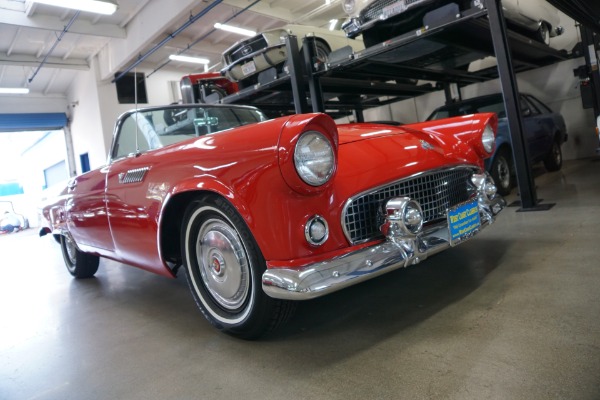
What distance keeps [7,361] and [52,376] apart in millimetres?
471

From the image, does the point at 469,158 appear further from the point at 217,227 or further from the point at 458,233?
the point at 217,227

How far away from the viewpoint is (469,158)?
2.36m

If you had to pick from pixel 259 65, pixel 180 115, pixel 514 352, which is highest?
pixel 259 65

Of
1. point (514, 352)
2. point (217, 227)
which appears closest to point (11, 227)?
point (217, 227)

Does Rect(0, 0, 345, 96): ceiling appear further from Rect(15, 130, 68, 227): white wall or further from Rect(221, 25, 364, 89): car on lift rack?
Rect(15, 130, 68, 227): white wall

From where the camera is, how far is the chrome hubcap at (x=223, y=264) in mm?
1753

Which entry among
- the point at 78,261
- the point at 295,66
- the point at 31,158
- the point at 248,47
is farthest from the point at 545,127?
the point at 31,158

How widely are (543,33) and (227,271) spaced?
5.36 meters

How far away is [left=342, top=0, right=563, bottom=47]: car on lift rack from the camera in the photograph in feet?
11.8

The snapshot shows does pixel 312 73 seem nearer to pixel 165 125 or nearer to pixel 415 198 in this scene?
pixel 165 125

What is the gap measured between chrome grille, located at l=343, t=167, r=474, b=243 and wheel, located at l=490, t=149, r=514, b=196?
8.08 ft

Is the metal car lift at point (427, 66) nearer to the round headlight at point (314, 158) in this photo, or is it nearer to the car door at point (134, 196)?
the car door at point (134, 196)

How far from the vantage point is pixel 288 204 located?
5.05 feet

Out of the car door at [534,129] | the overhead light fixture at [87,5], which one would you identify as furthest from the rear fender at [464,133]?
the overhead light fixture at [87,5]
